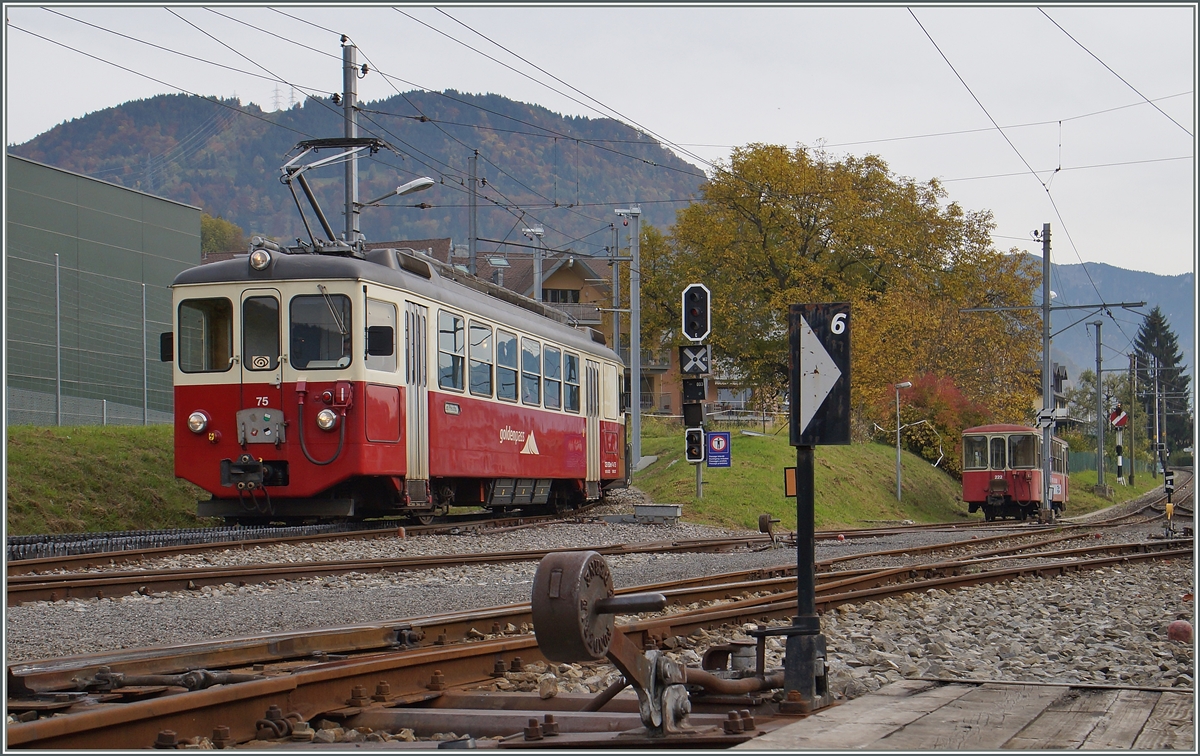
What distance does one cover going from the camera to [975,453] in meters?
35.6

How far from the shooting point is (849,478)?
114ft

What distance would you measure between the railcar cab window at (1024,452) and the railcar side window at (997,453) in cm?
22

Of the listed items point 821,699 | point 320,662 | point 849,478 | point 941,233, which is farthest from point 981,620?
point 941,233

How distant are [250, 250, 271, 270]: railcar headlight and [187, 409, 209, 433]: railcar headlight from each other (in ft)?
6.10

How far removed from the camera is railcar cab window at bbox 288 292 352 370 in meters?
14.3

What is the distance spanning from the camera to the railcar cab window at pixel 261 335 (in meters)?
14.5

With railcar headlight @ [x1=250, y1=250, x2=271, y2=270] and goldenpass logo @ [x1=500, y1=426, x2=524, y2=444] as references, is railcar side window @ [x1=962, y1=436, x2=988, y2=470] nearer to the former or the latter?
goldenpass logo @ [x1=500, y1=426, x2=524, y2=444]

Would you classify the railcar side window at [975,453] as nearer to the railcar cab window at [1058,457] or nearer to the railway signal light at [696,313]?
the railcar cab window at [1058,457]

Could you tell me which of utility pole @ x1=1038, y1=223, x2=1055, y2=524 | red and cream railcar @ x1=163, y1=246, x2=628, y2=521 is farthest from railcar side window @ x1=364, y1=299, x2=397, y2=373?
utility pole @ x1=1038, y1=223, x2=1055, y2=524

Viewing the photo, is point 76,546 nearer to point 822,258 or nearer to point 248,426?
point 248,426

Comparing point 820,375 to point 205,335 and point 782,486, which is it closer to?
point 205,335

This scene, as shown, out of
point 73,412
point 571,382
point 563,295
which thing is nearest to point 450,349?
point 571,382

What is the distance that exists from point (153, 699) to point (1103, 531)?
2130 cm

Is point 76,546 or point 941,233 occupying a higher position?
point 941,233
